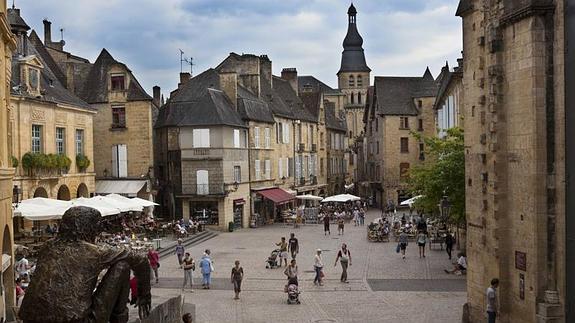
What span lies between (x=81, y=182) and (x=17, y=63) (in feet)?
25.9

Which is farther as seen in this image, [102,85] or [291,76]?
[291,76]

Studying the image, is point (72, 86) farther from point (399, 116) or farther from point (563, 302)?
point (563, 302)

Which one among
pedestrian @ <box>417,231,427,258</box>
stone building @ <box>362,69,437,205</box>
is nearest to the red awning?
stone building @ <box>362,69,437,205</box>

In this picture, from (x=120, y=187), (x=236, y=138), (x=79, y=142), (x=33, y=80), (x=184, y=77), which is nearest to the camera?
(x=33, y=80)

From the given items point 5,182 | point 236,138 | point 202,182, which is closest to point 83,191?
point 202,182

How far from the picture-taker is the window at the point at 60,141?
34.6m

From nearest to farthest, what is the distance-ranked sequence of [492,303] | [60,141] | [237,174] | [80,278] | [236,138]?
[80,278] < [492,303] < [60,141] < [236,138] < [237,174]

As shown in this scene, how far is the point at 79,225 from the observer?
590 centimetres

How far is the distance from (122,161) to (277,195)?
35.5 feet

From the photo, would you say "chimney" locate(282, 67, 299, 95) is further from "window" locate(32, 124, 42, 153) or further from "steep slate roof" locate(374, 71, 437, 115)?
"window" locate(32, 124, 42, 153)

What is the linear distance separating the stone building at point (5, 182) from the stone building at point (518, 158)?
10.2 metres

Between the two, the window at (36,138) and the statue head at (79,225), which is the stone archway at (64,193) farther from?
the statue head at (79,225)

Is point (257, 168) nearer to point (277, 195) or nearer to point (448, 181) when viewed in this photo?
point (277, 195)

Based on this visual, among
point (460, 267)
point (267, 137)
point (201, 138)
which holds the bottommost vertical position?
point (460, 267)
